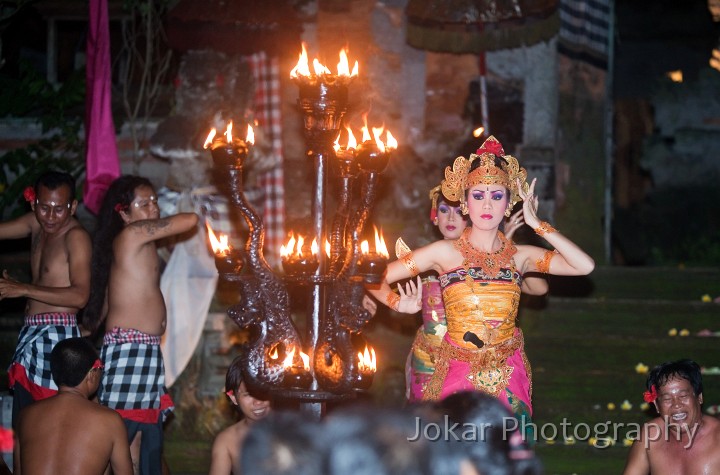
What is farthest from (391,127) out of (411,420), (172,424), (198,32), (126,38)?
(411,420)

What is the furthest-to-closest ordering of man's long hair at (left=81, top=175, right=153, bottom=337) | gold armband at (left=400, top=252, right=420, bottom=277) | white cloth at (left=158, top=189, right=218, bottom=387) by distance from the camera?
white cloth at (left=158, top=189, right=218, bottom=387) → man's long hair at (left=81, top=175, right=153, bottom=337) → gold armband at (left=400, top=252, right=420, bottom=277)

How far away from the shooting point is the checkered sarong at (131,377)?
247 inches

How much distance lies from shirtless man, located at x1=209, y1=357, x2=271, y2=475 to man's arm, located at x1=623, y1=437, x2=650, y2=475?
2.01 meters

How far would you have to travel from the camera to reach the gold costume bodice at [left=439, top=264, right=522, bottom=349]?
509 centimetres

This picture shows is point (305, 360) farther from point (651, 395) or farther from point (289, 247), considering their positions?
point (651, 395)

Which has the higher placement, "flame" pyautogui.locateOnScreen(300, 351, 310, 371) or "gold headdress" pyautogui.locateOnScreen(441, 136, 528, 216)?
"gold headdress" pyautogui.locateOnScreen(441, 136, 528, 216)

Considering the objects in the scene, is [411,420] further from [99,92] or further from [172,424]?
[99,92]

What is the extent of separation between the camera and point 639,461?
525cm

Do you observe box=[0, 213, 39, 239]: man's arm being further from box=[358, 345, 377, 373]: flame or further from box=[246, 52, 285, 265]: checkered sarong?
box=[358, 345, 377, 373]: flame

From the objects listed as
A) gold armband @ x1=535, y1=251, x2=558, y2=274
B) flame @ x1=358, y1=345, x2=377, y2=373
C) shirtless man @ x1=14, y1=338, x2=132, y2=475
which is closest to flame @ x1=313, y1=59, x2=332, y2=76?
flame @ x1=358, y1=345, x2=377, y2=373

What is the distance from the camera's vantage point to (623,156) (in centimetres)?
1331

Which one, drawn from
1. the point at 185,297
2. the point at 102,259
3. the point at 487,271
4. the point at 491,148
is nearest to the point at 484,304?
the point at 487,271

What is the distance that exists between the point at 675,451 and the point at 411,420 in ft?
10.7

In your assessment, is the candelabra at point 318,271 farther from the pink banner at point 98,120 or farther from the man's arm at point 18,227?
the pink banner at point 98,120
